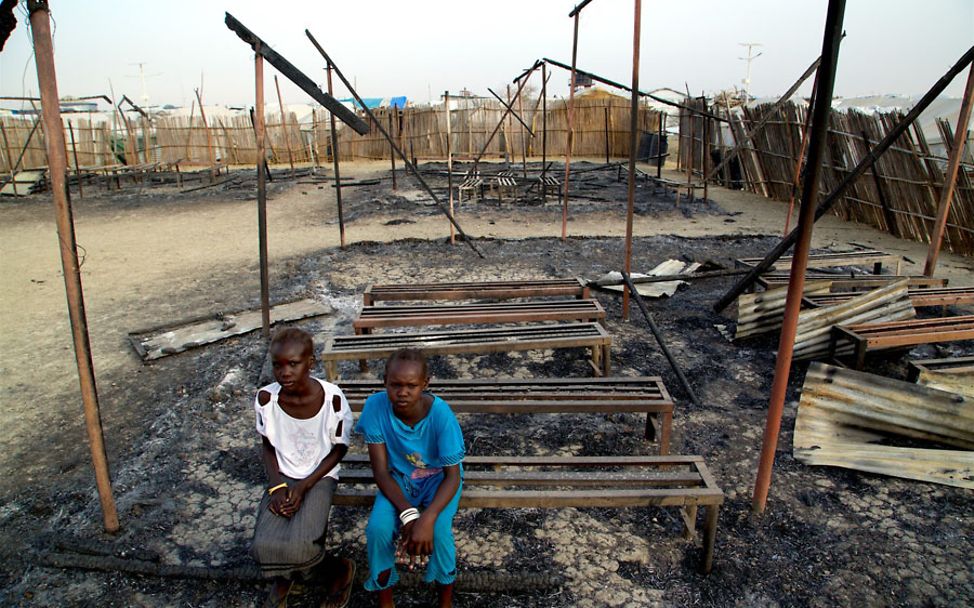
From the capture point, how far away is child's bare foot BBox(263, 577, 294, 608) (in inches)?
89.0

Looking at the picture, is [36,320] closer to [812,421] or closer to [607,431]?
[607,431]

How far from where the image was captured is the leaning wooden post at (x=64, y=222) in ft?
7.47

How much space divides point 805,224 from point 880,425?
156 centimetres

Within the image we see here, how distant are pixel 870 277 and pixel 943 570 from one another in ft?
12.3

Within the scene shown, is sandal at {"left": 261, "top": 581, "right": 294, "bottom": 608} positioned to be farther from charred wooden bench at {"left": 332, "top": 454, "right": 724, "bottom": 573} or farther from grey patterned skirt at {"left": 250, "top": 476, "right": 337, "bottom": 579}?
charred wooden bench at {"left": 332, "top": 454, "right": 724, "bottom": 573}

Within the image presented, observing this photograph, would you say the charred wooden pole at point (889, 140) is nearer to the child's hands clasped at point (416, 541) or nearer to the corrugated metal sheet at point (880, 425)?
the corrugated metal sheet at point (880, 425)

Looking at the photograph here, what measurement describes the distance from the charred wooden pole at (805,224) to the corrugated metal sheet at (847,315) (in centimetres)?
183

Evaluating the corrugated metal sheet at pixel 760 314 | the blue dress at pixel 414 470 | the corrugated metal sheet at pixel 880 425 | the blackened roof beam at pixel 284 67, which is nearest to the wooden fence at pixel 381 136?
the blackened roof beam at pixel 284 67

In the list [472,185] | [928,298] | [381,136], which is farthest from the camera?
[381,136]

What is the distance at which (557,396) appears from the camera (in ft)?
10.7

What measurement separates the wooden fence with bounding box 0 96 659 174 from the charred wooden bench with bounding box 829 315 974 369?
16.7 metres

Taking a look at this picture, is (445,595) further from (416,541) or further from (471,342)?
(471,342)

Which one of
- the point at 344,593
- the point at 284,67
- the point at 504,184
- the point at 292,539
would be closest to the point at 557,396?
the point at 344,593

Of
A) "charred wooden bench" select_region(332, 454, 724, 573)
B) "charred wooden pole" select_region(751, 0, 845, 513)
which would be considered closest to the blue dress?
"charred wooden bench" select_region(332, 454, 724, 573)
